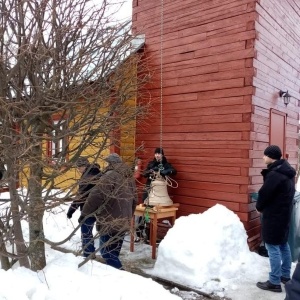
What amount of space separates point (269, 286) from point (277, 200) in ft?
3.80

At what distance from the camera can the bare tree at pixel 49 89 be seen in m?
3.11

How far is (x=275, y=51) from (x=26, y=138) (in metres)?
5.82

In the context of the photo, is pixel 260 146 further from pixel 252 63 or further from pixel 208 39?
pixel 208 39

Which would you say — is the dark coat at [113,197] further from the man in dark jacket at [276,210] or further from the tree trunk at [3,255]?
the man in dark jacket at [276,210]

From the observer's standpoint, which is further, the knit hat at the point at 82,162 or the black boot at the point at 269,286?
the black boot at the point at 269,286

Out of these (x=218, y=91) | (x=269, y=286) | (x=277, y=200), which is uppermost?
(x=218, y=91)

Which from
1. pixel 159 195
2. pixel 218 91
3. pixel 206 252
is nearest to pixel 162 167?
pixel 159 195

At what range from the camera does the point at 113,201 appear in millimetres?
4863

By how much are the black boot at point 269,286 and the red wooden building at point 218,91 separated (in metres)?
1.52

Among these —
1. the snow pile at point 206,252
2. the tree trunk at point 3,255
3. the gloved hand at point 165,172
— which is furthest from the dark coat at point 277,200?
the tree trunk at point 3,255

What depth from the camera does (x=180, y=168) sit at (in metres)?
7.32

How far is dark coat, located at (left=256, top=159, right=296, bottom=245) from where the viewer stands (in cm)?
483

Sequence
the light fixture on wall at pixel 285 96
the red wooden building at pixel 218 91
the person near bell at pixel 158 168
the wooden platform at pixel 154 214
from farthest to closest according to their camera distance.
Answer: the light fixture on wall at pixel 285 96
the person near bell at pixel 158 168
the red wooden building at pixel 218 91
the wooden platform at pixel 154 214

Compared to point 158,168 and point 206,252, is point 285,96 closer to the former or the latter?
point 158,168
